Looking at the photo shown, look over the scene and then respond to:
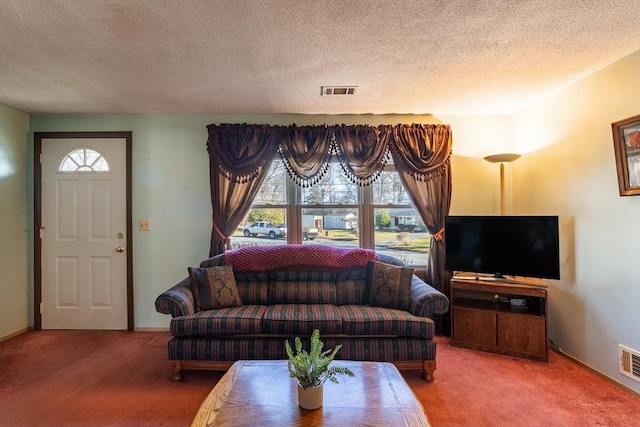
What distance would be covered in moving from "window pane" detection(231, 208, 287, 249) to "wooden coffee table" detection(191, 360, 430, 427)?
1872mm

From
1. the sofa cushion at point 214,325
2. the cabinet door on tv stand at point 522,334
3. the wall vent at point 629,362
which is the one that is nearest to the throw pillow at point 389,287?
the cabinet door on tv stand at point 522,334

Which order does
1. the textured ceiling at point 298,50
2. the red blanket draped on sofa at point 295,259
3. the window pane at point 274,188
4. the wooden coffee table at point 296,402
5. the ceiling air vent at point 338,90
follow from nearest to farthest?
the wooden coffee table at point 296,402, the textured ceiling at point 298,50, the ceiling air vent at point 338,90, the red blanket draped on sofa at point 295,259, the window pane at point 274,188

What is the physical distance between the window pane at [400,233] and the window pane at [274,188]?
1.10 meters

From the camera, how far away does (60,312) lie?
3381 millimetres

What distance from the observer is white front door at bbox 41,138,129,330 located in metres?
3.38

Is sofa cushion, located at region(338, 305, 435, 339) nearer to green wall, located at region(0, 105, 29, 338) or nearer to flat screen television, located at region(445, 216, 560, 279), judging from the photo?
flat screen television, located at region(445, 216, 560, 279)

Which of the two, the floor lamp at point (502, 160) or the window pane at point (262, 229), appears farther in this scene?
the window pane at point (262, 229)

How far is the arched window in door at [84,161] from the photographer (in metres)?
3.41

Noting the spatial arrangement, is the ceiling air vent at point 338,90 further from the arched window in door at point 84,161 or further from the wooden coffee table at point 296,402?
the arched window in door at point 84,161

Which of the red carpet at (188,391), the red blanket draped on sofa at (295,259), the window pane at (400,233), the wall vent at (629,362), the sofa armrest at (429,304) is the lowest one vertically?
the red carpet at (188,391)

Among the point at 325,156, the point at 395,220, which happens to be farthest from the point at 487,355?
the point at 325,156

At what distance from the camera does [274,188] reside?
11.5 ft

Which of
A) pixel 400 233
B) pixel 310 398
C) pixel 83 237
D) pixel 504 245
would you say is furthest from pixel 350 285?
pixel 83 237

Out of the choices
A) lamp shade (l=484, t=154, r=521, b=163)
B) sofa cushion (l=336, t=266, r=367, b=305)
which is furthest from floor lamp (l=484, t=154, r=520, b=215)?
sofa cushion (l=336, t=266, r=367, b=305)
